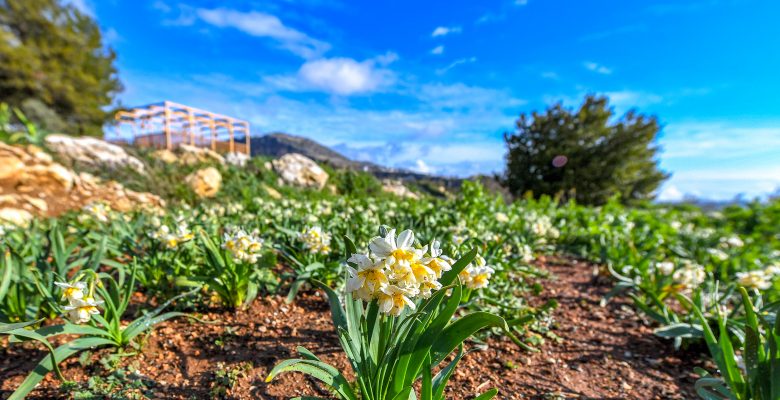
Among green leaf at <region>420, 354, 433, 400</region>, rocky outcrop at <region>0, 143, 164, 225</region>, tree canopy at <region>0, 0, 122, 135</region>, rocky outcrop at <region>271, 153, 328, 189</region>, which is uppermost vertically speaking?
tree canopy at <region>0, 0, 122, 135</region>

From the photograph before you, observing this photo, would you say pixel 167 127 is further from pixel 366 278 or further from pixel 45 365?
pixel 366 278

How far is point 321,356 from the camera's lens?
1744mm

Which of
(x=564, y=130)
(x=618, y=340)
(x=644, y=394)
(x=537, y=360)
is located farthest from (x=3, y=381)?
(x=564, y=130)

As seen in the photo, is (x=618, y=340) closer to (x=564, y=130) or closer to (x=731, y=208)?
(x=731, y=208)

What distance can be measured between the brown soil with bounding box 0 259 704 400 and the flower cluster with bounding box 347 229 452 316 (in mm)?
865

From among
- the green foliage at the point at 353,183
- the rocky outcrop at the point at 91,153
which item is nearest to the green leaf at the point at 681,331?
the rocky outcrop at the point at 91,153

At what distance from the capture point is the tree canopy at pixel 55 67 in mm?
12516

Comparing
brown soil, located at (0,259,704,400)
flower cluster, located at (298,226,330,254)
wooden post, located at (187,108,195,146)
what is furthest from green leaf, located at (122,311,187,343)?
wooden post, located at (187,108,195,146)

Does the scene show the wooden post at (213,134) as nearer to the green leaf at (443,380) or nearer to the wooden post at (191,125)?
the wooden post at (191,125)

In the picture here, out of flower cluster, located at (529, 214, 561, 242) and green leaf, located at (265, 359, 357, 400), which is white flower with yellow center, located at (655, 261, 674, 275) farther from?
green leaf, located at (265, 359, 357, 400)

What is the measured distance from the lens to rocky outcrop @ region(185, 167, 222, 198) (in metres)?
6.91

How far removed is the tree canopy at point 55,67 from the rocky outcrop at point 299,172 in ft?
28.0

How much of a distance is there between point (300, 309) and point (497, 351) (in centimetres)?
130

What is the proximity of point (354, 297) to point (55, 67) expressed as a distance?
19.7m
